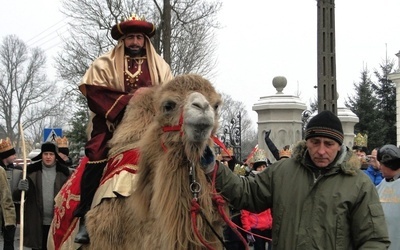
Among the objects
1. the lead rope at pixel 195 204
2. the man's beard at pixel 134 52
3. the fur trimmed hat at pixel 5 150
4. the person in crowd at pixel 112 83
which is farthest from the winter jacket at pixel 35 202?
the lead rope at pixel 195 204

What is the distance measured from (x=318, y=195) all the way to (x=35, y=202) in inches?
221

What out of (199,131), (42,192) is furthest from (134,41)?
(42,192)

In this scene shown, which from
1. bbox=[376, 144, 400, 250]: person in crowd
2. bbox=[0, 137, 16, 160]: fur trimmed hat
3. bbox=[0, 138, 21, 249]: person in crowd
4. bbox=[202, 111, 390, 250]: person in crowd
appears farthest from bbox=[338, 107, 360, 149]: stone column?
bbox=[202, 111, 390, 250]: person in crowd

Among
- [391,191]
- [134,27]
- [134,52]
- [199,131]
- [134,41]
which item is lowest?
[391,191]

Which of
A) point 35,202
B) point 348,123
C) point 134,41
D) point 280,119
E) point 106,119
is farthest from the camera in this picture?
point 348,123

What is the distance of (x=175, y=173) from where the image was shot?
13.7ft

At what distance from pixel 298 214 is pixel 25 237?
542cm

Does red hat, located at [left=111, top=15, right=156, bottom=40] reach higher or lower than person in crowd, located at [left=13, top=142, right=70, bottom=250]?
higher

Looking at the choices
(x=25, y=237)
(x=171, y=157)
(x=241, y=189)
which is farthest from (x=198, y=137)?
(x=25, y=237)

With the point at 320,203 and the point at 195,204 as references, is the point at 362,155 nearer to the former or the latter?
the point at 320,203

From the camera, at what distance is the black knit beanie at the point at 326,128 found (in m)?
4.16

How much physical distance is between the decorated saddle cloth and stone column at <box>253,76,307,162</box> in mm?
9045

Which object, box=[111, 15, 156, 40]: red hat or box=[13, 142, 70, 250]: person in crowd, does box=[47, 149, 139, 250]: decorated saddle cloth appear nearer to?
box=[111, 15, 156, 40]: red hat

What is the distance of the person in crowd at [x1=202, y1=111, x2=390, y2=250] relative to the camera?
157 inches
